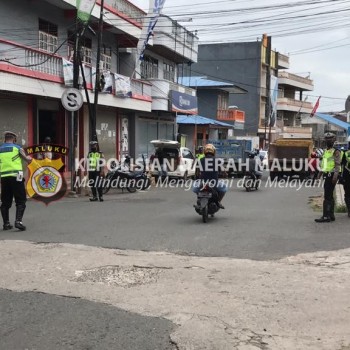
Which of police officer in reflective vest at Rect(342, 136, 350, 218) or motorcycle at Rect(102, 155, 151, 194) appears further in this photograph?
motorcycle at Rect(102, 155, 151, 194)

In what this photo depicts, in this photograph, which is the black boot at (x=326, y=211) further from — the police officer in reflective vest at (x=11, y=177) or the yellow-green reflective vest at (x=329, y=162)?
the police officer in reflective vest at (x=11, y=177)

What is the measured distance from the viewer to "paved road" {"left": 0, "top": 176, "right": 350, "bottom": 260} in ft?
26.9

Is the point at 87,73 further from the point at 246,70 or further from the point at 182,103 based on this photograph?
the point at 246,70

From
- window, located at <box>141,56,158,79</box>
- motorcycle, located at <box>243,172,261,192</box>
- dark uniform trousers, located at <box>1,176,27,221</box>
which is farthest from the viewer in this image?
window, located at <box>141,56,158,79</box>

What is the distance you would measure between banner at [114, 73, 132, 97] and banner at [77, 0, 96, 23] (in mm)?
6109

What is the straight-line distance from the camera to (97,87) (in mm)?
18000

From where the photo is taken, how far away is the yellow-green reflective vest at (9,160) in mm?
9670

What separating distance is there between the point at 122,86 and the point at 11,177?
14.1m

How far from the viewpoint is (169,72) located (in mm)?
32719

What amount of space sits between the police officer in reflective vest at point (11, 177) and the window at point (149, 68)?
1877 centimetres

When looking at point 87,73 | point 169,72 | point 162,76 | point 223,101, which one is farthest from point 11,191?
point 223,101

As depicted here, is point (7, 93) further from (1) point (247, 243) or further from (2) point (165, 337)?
(2) point (165, 337)

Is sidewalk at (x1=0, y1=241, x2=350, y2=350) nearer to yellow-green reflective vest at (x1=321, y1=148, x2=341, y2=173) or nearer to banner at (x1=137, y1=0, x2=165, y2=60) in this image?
yellow-green reflective vest at (x1=321, y1=148, x2=341, y2=173)

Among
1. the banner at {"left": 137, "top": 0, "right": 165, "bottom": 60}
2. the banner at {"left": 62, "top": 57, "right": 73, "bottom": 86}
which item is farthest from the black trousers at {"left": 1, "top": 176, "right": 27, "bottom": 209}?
the banner at {"left": 137, "top": 0, "right": 165, "bottom": 60}
